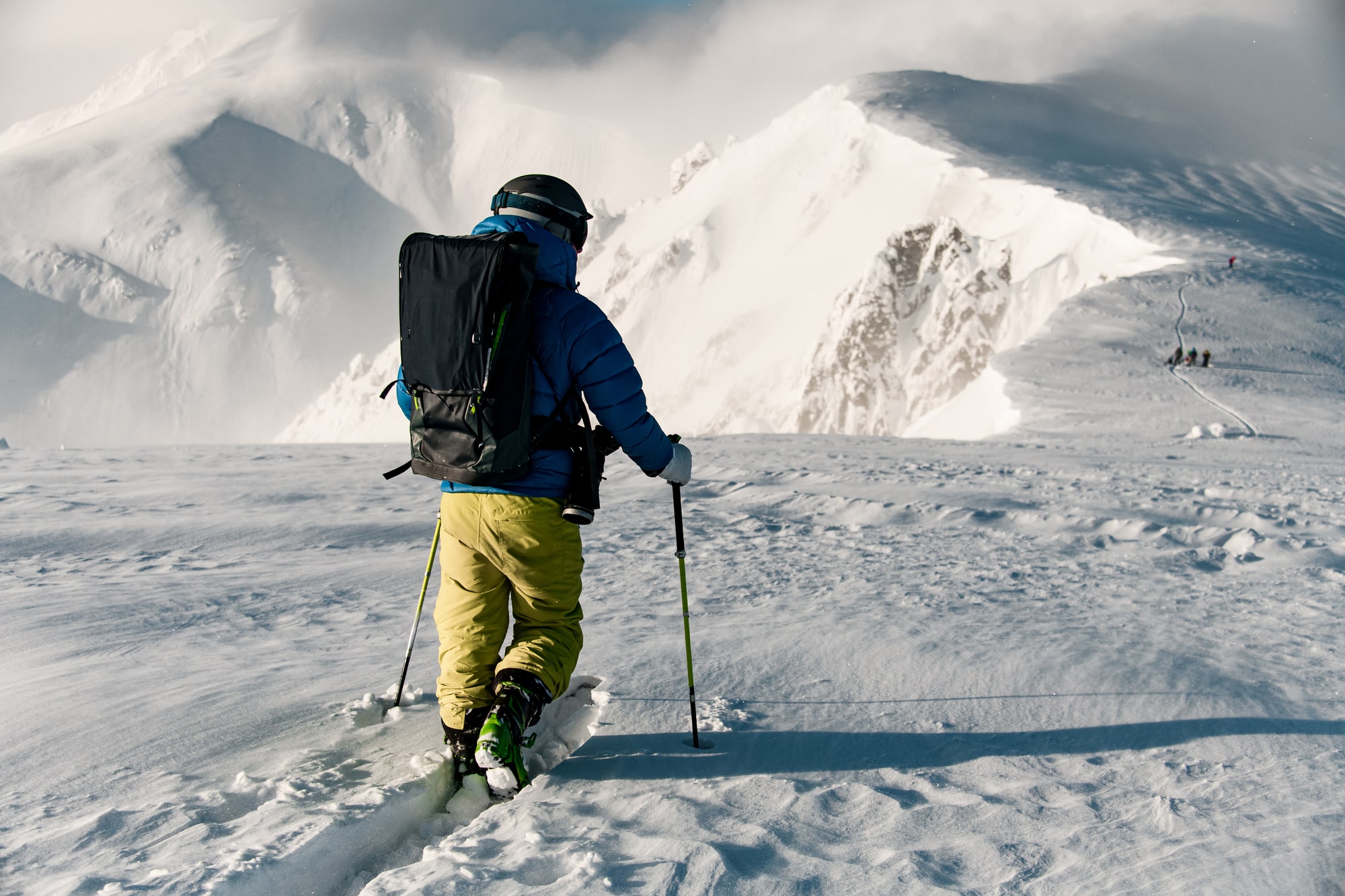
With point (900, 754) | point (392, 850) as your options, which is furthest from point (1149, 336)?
point (392, 850)

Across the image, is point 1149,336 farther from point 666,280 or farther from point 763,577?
point 666,280

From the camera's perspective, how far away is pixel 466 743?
2633mm

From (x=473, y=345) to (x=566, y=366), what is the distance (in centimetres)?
27

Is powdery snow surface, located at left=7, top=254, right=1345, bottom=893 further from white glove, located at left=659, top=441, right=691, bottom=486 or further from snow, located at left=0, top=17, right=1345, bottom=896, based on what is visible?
white glove, located at left=659, top=441, right=691, bottom=486

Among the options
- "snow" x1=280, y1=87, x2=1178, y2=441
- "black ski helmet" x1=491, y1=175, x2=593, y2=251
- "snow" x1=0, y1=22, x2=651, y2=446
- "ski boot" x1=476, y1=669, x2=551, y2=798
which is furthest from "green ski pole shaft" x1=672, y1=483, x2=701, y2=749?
"snow" x1=0, y1=22, x2=651, y2=446

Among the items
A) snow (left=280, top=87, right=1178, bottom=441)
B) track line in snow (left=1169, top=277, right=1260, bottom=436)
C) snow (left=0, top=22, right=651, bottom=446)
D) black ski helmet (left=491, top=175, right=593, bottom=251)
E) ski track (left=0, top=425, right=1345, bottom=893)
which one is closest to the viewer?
ski track (left=0, top=425, right=1345, bottom=893)

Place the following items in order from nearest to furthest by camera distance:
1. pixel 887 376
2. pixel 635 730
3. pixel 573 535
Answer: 1. pixel 573 535
2. pixel 635 730
3. pixel 887 376

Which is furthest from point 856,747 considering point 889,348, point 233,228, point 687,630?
point 233,228

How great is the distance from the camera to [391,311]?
71.2 metres

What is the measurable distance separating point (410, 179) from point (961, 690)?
3393 inches

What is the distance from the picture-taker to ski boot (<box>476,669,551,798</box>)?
8.01 feet

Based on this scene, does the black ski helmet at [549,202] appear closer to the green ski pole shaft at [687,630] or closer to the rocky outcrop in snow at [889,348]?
the green ski pole shaft at [687,630]

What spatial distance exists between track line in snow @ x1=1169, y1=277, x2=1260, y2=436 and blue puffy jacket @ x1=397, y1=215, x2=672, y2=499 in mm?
11168

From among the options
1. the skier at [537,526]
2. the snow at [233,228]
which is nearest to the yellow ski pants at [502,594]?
the skier at [537,526]
